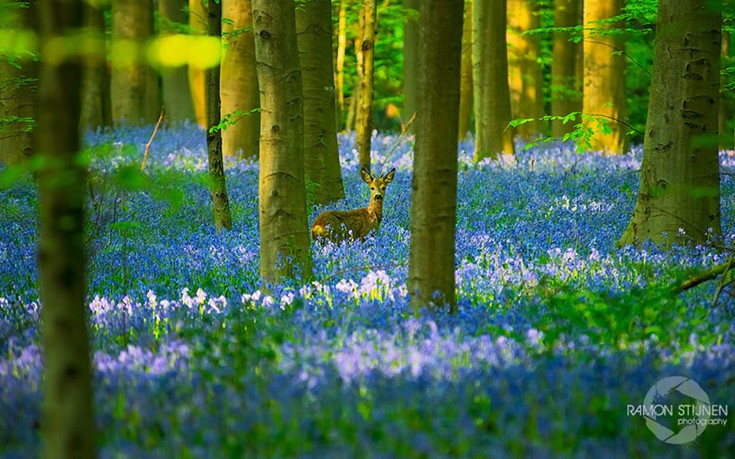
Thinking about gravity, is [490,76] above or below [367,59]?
above

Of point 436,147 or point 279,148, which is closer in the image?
point 436,147

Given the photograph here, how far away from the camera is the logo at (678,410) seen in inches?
157

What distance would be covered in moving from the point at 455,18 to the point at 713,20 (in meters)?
4.48

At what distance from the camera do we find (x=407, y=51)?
907 inches

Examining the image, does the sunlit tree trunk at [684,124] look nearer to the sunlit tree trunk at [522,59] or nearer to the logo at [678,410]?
the logo at [678,410]

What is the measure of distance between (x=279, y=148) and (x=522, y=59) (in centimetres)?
1779

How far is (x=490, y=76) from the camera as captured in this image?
17297 millimetres

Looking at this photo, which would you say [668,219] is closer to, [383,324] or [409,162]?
[383,324]

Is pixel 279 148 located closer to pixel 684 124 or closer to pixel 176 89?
pixel 684 124

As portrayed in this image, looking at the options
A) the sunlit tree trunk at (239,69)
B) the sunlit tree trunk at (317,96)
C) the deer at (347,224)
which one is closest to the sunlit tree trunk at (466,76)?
the sunlit tree trunk at (239,69)

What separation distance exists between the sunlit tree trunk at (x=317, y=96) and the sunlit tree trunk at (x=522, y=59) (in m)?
11.1

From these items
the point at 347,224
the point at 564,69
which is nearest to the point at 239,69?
the point at 347,224

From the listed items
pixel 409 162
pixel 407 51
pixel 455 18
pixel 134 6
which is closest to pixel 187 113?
pixel 134 6

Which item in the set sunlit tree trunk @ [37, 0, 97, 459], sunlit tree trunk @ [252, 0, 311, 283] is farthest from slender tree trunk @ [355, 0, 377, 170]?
sunlit tree trunk @ [37, 0, 97, 459]
